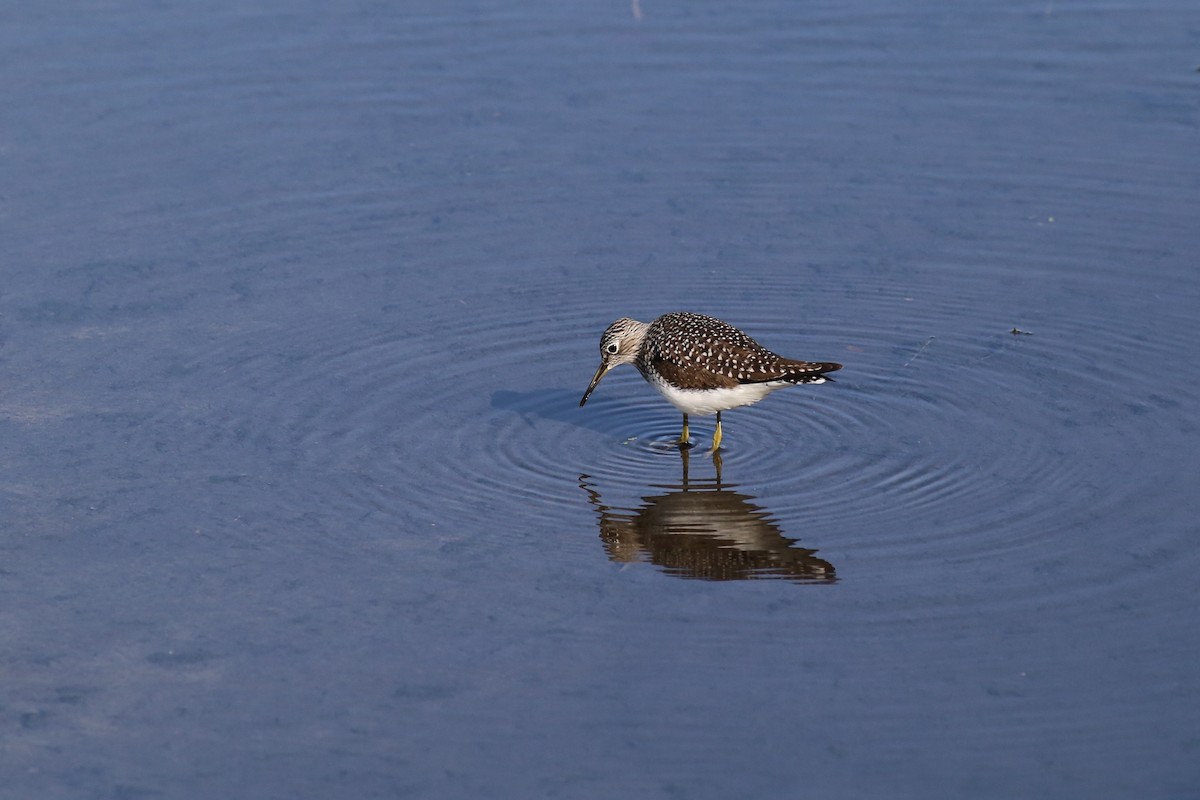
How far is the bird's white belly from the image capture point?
11.7 m

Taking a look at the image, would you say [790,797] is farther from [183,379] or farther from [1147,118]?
[1147,118]

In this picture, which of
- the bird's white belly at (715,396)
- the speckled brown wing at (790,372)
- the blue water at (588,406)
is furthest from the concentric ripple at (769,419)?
the speckled brown wing at (790,372)

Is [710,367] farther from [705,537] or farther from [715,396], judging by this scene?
[705,537]

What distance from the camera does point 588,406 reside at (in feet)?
42.7

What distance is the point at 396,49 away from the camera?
19406 millimetres

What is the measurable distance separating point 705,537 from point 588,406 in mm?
2443

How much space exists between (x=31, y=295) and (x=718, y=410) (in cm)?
620

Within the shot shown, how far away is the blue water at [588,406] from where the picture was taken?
28.2 ft

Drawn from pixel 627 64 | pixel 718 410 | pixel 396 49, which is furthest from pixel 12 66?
pixel 718 410

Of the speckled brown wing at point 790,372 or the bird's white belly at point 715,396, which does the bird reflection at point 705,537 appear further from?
the speckled brown wing at point 790,372

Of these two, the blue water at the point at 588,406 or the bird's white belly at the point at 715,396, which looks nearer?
the blue water at the point at 588,406

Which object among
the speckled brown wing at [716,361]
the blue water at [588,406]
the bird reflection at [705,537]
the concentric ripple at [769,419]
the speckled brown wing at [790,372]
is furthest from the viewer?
the speckled brown wing at [716,361]

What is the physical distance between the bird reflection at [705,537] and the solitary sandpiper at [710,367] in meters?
0.57

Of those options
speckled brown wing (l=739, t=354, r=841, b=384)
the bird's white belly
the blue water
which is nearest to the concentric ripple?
the blue water
